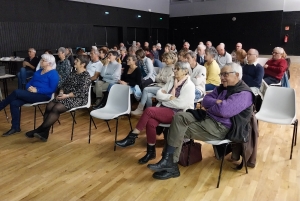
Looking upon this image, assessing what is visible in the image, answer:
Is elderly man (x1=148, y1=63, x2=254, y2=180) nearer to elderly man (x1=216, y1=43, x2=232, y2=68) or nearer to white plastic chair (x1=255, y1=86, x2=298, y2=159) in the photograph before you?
white plastic chair (x1=255, y1=86, x2=298, y2=159)

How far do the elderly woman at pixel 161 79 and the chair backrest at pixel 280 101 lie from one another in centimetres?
147

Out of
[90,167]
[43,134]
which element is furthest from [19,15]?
[90,167]

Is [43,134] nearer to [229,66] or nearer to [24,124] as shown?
[24,124]

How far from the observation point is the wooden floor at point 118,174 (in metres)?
2.37

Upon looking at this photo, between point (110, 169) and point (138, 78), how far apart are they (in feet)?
6.50

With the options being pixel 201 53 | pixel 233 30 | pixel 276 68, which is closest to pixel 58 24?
pixel 201 53

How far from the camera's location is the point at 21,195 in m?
2.37

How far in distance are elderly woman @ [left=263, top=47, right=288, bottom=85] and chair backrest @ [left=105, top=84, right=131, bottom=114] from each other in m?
2.77

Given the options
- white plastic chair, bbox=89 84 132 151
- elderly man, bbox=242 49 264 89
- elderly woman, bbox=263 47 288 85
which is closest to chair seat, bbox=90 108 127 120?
white plastic chair, bbox=89 84 132 151

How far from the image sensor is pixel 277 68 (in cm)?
477

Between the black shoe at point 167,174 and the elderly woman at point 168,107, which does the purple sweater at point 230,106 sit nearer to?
the elderly woman at point 168,107

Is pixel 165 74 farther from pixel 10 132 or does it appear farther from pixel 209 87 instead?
pixel 10 132

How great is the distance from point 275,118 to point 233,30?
12742 millimetres

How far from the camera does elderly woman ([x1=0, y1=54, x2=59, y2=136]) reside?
377 centimetres
